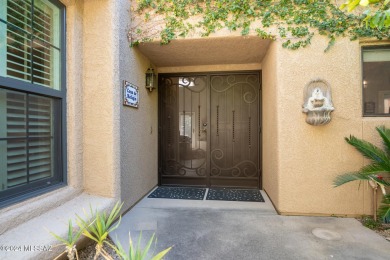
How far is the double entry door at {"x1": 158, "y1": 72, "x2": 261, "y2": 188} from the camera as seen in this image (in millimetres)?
4738

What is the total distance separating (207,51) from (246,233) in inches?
122

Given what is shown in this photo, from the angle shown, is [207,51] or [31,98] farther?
[207,51]

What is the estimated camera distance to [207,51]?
394 cm

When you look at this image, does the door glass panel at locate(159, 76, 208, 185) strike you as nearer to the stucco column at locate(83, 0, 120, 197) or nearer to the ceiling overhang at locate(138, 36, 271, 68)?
the ceiling overhang at locate(138, 36, 271, 68)

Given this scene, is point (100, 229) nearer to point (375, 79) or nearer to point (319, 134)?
point (319, 134)

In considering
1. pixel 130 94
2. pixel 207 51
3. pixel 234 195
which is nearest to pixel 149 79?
pixel 130 94

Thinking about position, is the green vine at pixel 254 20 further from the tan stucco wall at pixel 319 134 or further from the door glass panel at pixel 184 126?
the door glass panel at pixel 184 126

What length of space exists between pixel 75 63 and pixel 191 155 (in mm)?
2963

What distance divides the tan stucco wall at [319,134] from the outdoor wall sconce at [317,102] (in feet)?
0.27

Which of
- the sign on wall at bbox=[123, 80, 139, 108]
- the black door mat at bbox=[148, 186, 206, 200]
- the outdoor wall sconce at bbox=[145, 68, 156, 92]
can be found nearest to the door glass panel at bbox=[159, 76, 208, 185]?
the black door mat at bbox=[148, 186, 206, 200]

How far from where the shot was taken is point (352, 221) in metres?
3.06

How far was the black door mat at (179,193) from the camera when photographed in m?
4.15

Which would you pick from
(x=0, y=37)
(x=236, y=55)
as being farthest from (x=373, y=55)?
(x=0, y=37)

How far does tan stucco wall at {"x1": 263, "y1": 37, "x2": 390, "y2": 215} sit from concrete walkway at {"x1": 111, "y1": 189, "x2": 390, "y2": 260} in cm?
29
